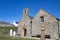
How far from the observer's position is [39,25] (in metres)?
39.2

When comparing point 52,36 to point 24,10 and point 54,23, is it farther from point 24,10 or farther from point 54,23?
point 24,10

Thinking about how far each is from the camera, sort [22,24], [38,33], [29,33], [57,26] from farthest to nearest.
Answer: [22,24], [29,33], [38,33], [57,26]

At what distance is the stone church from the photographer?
119 ft

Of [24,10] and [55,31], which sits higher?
[24,10]

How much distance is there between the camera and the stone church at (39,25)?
36.3 meters

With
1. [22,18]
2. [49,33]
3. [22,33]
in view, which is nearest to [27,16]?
[22,18]

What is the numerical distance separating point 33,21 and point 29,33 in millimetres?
3650

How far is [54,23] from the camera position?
3653 cm

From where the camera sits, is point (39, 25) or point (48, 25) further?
point (39, 25)

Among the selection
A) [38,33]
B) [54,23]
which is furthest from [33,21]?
[54,23]

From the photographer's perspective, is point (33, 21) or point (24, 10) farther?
point (24, 10)

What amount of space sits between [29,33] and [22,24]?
169 inches

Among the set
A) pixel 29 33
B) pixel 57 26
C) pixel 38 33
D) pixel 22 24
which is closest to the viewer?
Answer: pixel 57 26

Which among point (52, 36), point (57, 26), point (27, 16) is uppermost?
point (27, 16)
